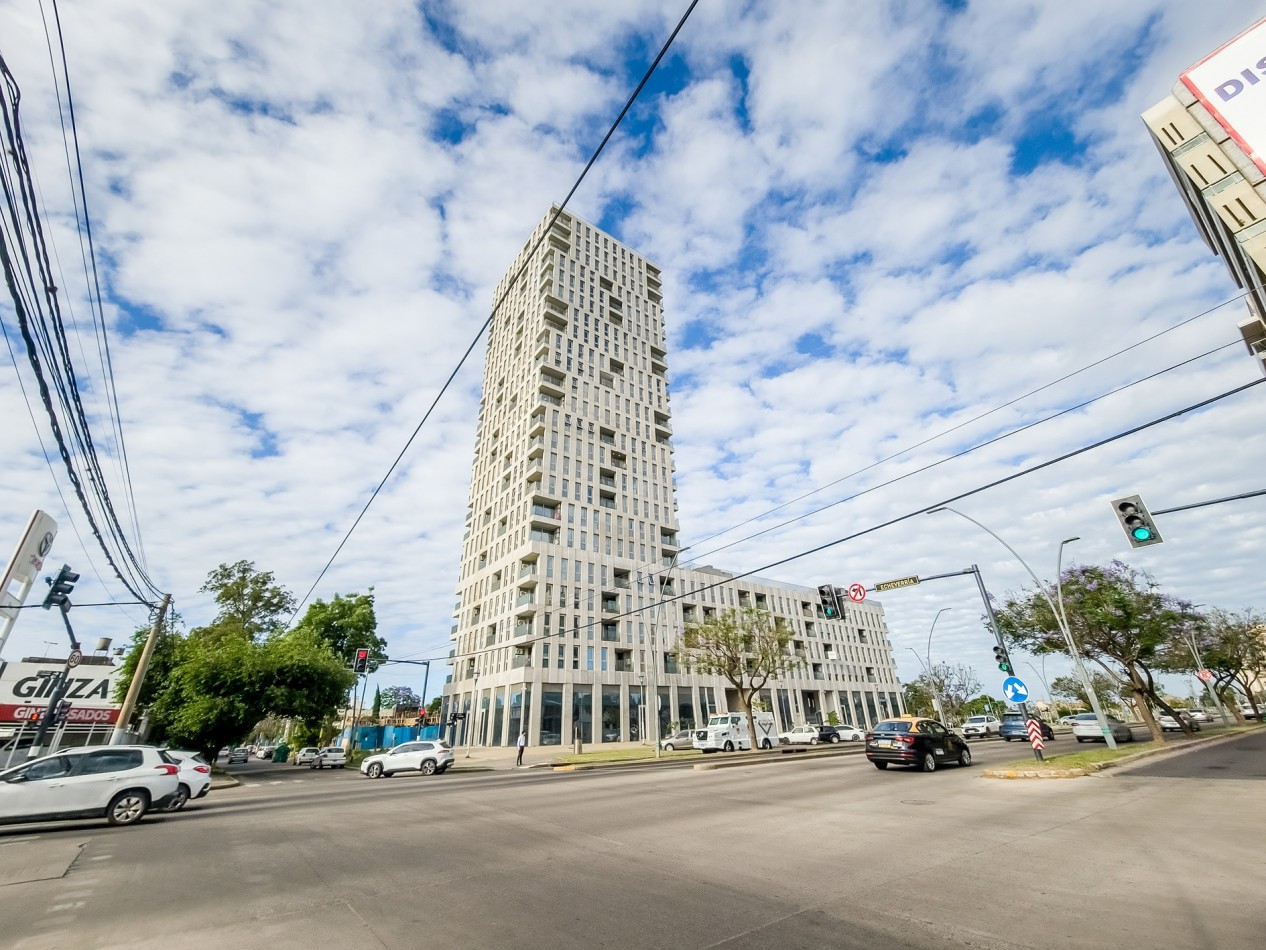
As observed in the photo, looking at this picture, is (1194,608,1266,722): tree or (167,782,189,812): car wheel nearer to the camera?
(167,782,189,812): car wheel

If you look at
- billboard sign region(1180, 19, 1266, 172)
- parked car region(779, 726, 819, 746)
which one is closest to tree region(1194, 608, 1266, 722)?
parked car region(779, 726, 819, 746)

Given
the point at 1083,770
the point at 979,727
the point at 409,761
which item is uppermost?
the point at 979,727

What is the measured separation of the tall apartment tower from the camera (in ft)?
158

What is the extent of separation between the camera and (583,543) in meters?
53.8

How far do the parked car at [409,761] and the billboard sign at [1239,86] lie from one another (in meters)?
32.1

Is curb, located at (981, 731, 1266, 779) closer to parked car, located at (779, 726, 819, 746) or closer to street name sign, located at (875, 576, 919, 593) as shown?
street name sign, located at (875, 576, 919, 593)

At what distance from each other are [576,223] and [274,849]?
73.1m

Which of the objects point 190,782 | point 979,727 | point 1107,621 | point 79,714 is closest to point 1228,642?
point 979,727

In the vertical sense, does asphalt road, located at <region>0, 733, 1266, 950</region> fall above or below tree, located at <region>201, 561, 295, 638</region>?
below

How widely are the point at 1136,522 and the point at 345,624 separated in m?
54.2

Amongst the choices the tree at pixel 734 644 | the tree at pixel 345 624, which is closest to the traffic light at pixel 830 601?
the tree at pixel 734 644

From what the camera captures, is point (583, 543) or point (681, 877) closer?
A: point (681, 877)

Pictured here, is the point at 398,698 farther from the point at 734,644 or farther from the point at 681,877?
the point at 681,877

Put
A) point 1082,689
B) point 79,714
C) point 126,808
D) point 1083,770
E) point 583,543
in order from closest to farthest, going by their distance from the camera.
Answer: point 126,808 → point 1083,770 → point 79,714 → point 583,543 → point 1082,689
